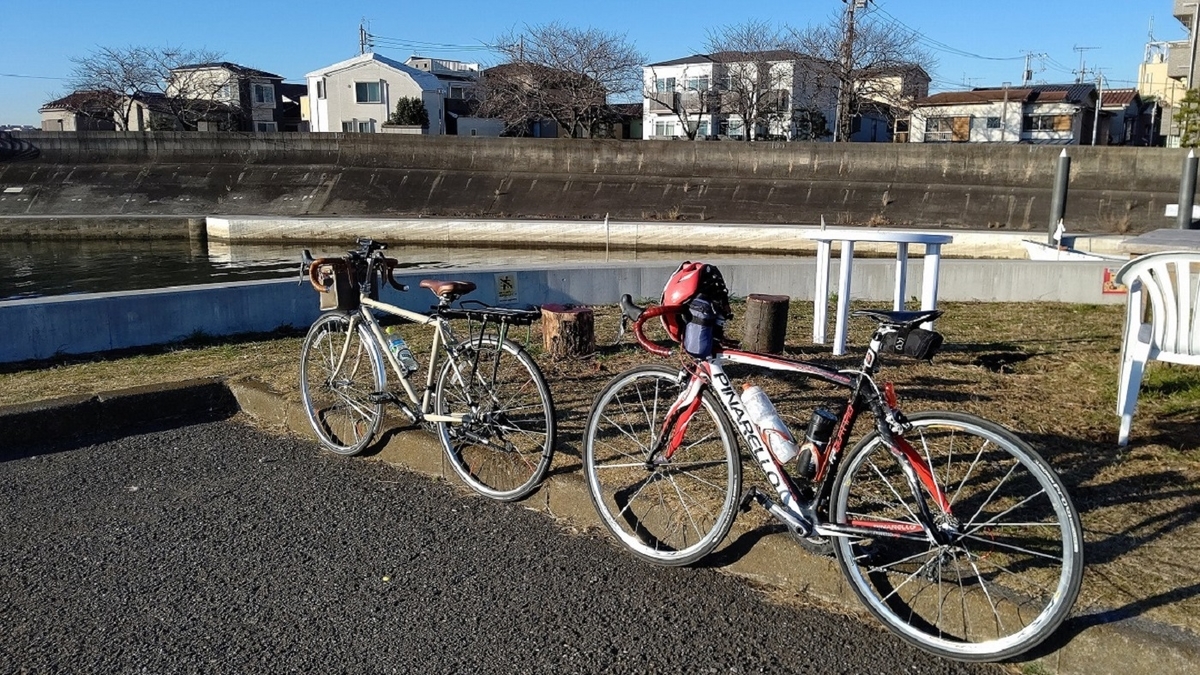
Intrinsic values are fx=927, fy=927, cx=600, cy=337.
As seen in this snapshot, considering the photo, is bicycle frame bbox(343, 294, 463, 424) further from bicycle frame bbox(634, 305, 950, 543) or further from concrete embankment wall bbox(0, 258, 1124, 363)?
concrete embankment wall bbox(0, 258, 1124, 363)

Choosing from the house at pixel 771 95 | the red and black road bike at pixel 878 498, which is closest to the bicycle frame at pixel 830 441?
the red and black road bike at pixel 878 498

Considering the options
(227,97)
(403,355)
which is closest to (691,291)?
(403,355)

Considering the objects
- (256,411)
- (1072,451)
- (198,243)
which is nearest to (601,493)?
(1072,451)

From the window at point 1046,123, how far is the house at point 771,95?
5221 millimetres

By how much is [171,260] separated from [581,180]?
12142mm

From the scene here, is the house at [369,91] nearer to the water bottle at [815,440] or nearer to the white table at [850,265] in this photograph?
the white table at [850,265]

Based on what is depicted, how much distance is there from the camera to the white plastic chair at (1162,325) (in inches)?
157

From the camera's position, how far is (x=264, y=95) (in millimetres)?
58031

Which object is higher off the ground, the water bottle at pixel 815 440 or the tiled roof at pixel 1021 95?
the tiled roof at pixel 1021 95

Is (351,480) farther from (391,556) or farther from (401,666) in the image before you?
(401,666)

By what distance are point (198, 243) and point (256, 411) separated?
20.6 meters

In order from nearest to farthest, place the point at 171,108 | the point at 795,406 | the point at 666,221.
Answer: the point at 795,406, the point at 666,221, the point at 171,108

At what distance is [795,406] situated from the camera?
4770mm

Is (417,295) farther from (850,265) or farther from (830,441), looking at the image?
(830,441)
